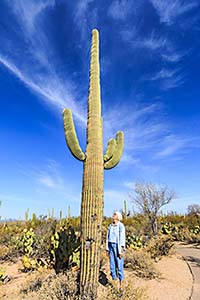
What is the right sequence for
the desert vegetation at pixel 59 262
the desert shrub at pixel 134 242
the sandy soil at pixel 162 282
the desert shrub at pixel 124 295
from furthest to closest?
the desert shrub at pixel 134 242 < the sandy soil at pixel 162 282 < the desert vegetation at pixel 59 262 < the desert shrub at pixel 124 295

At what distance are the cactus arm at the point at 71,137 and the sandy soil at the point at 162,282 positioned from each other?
Answer: 270 cm

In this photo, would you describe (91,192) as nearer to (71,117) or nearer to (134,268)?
(71,117)

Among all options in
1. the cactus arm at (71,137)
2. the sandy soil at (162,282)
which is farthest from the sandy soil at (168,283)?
the cactus arm at (71,137)

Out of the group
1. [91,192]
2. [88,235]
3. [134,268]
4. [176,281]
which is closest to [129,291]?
[88,235]

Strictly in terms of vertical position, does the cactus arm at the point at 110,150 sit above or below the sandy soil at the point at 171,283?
above

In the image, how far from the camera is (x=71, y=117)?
636 centimetres

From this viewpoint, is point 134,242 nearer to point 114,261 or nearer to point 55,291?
point 114,261

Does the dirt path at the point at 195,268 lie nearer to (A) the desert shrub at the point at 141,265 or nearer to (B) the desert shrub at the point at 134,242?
(A) the desert shrub at the point at 141,265

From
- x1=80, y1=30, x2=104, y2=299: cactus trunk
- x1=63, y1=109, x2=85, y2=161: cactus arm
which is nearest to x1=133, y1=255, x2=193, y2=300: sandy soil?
x1=80, y1=30, x2=104, y2=299: cactus trunk

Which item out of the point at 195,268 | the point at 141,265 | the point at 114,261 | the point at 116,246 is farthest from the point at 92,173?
the point at 195,268

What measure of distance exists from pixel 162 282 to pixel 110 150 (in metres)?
3.22

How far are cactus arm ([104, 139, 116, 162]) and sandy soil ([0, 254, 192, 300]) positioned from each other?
8.48 ft

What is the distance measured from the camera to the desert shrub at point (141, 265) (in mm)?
6880

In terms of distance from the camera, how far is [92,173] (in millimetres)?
5566
